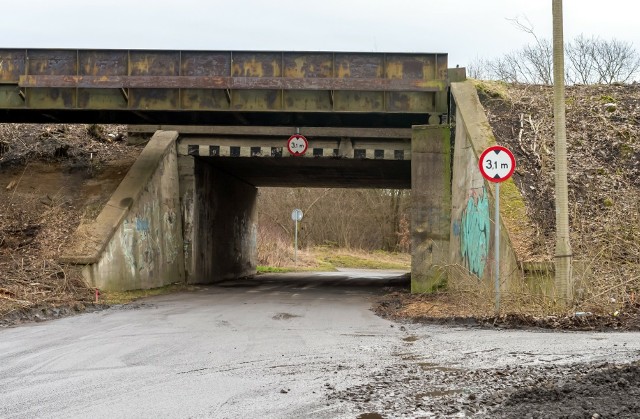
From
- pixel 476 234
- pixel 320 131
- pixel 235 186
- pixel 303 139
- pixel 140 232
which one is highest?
pixel 320 131

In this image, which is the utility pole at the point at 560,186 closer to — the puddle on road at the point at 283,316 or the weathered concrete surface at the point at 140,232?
the puddle on road at the point at 283,316

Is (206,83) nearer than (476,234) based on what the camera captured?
No

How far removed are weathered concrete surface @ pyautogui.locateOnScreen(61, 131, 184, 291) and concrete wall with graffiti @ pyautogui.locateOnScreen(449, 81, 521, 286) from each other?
8234mm

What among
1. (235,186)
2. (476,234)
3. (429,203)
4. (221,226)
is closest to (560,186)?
(476,234)

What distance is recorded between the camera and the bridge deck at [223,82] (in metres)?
18.1

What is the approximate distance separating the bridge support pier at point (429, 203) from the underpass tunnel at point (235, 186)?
2574 mm

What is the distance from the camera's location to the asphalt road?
5.53 metres

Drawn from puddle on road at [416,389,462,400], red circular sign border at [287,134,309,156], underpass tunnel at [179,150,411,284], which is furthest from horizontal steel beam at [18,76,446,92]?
puddle on road at [416,389,462,400]

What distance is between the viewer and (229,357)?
7.84 meters

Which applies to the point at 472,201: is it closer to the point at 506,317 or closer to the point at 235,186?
the point at 506,317

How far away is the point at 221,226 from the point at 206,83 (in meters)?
8.23

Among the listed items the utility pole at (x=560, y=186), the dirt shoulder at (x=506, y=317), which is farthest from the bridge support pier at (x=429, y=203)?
the utility pole at (x=560, y=186)

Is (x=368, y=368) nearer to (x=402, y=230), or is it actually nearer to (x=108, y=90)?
(x=108, y=90)

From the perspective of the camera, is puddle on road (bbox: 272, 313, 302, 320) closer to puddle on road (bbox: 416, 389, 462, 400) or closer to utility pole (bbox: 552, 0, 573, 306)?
utility pole (bbox: 552, 0, 573, 306)
